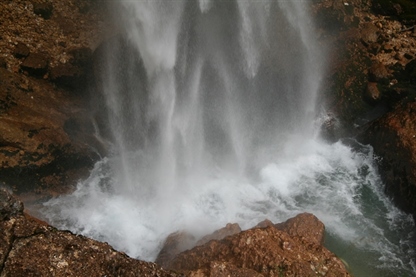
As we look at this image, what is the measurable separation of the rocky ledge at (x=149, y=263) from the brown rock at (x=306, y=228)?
0.04 meters

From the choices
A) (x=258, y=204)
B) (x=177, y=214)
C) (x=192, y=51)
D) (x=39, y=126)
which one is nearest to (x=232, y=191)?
(x=258, y=204)

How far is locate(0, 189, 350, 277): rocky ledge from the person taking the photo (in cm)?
672

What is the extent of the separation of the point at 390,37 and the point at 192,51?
10.9 metres

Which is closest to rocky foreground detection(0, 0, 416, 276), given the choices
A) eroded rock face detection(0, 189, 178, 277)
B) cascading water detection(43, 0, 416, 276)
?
eroded rock face detection(0, 189, 178, 277)

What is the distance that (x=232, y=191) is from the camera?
14945mm

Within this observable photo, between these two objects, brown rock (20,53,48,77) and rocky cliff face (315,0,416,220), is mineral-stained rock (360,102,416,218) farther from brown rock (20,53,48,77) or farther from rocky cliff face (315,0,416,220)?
brown rock (20,53,48,77)

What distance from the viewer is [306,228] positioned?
11.5 meters

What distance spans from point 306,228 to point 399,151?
612 centimetres

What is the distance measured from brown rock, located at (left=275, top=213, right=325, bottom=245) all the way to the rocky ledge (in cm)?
4

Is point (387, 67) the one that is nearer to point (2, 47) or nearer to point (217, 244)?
point (217, 244)

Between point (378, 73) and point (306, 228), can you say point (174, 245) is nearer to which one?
point (306, 228)

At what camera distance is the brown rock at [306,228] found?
37.1 ft

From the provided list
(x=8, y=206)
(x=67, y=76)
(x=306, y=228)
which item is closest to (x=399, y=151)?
(x=306, y=228)

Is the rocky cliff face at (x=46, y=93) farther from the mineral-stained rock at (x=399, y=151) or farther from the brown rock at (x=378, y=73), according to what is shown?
the brown rock at (x=378, y=73)
